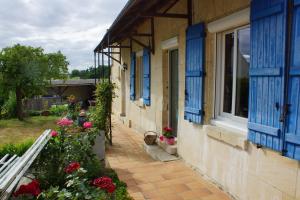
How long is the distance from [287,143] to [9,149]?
482cm

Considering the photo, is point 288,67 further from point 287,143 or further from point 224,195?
point 224,195

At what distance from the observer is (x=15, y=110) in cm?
1822

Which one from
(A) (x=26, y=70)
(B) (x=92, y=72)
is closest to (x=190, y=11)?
(A) (x=26, y=70)

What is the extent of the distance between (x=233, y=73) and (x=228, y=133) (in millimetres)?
819

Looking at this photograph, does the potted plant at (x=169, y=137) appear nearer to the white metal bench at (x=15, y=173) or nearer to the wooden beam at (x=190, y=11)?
the wooden beam at (x=190, y=11)

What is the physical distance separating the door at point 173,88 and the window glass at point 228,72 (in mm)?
1903

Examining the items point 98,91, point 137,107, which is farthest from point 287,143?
point 137,107

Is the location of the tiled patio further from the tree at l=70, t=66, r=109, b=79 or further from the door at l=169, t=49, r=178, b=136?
the tree at l=70, t=66, r=109, b=79

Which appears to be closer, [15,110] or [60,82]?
[15,110]

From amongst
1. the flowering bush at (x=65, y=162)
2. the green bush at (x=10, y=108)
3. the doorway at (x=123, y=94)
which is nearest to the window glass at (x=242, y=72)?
the flowering bush at (x=65, y=162)

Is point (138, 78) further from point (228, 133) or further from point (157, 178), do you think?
point (228, 133)

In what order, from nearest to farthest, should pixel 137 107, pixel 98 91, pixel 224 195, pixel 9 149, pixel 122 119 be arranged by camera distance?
pixel 224 195 → pixel 9 149 → pixel 98 91 → pixel 137 107 → pixel 122 119

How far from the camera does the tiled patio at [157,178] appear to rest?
3.45 metres

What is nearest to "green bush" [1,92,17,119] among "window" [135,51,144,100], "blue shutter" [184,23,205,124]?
"window" [135,51,144,100]
